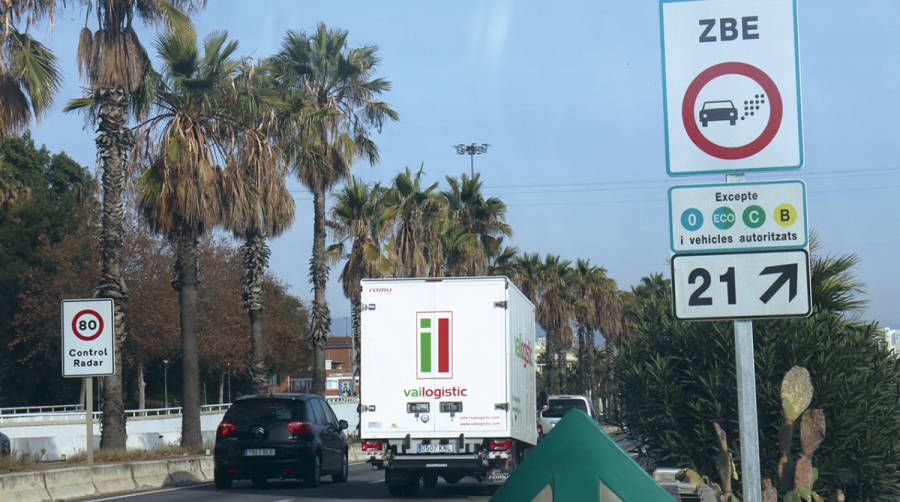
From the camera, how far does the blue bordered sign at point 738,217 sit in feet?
16.6

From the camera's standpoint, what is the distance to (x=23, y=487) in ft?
52.0

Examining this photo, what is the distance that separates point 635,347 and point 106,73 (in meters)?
17.9

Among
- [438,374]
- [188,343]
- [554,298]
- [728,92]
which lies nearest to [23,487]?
[438,374]

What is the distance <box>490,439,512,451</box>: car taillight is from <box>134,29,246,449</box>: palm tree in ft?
42.9

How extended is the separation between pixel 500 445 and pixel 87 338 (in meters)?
A: 7.53

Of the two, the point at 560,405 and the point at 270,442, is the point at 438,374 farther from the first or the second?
the point at 560,405

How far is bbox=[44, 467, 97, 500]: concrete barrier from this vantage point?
1667 centimetres

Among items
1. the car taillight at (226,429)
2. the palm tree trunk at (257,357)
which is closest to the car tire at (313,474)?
the car taillight at (226,429)

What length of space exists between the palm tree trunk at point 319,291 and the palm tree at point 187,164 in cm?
907

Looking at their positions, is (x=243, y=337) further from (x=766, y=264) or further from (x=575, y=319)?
(x=766, y=264)

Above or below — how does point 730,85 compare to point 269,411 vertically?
above

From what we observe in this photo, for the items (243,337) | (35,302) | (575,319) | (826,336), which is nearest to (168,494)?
(826,336)

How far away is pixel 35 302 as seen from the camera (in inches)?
2270

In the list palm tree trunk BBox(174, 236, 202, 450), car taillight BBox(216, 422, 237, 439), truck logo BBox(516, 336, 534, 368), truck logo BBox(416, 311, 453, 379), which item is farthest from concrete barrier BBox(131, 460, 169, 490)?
truck logo BBox(516, 336, 534, 368)
